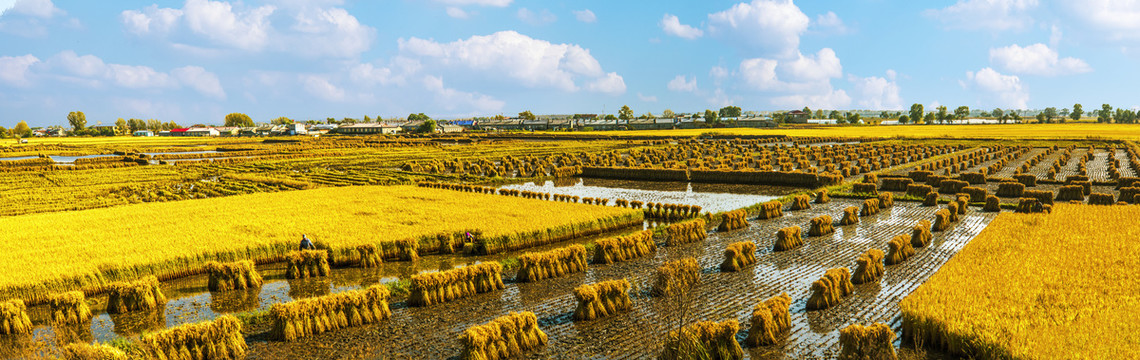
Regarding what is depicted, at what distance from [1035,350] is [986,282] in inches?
221

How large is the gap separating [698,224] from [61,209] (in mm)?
36566

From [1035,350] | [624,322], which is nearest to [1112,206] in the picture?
[1035,350]

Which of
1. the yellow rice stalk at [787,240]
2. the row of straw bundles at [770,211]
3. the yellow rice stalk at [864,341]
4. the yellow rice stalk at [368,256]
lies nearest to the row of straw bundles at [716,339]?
the yellow rice stalk at [864,341]

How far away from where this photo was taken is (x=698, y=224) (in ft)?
85.3

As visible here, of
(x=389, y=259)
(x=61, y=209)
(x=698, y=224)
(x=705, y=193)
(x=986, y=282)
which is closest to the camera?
(x=986, y=282)

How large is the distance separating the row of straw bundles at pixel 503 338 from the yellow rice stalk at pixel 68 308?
10.6 metres

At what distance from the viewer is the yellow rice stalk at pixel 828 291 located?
54.5 feet

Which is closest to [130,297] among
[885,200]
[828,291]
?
A: [828,291]

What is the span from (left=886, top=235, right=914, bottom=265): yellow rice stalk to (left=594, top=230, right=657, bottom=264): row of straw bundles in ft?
26.4

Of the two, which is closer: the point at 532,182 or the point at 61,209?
the point at 61,209

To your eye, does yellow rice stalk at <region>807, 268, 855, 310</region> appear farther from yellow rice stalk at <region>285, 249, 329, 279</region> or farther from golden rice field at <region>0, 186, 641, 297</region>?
yellow rice stalk at <region>285, 249, 329, 279</region>

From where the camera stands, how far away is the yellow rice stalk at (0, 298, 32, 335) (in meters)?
15.2

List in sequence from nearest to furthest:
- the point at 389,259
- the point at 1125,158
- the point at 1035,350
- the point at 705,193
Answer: the point at 1035,350 → the point at 389,259 → the point at 705,193 → the point at 1125,158

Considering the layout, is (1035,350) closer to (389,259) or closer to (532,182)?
(389,259)
